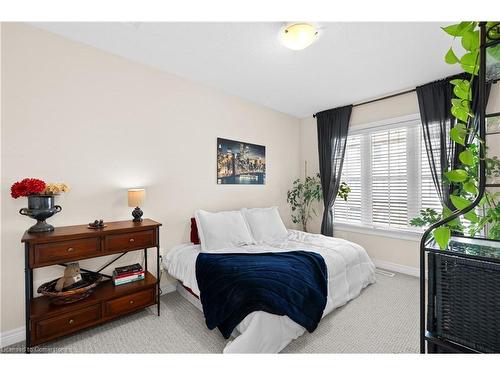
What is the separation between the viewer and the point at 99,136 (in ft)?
7.83

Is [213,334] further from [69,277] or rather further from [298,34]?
[298,34]

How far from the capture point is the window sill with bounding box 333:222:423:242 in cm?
331

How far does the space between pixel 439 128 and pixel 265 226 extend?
101 inches

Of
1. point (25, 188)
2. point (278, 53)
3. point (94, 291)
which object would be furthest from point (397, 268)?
point (25, 188)

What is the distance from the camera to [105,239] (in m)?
2.03

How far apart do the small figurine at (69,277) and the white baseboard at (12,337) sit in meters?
0.49

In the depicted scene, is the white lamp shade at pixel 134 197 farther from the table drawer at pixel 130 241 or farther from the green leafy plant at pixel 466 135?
the green leafy plant at pixel 466 135

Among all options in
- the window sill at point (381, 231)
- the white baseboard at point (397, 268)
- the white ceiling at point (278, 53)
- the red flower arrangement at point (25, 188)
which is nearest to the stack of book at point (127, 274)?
the red flower arrangement at point (25, 188)

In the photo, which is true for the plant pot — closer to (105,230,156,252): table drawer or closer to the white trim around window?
(105,230,156,252): table drawer

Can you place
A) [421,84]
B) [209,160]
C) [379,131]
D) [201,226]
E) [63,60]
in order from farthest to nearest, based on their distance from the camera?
[379,131], [209,160], [421,84], [201,226], [63,60]

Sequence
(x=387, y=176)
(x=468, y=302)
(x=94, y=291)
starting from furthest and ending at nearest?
1. (x=387, y=176)
2. (x=94, y=291)
3. (x=468, y=302)

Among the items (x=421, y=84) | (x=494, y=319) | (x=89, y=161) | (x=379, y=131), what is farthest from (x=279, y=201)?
(x=494, y=319)
